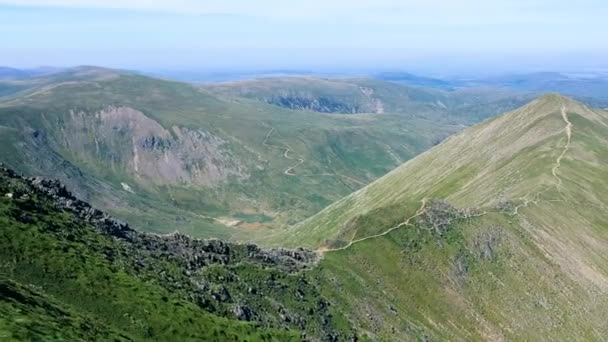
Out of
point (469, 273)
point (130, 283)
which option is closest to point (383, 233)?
point (469, 273)

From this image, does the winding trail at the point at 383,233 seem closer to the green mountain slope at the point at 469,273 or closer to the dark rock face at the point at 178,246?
the green mountain slope at the point at 469,273

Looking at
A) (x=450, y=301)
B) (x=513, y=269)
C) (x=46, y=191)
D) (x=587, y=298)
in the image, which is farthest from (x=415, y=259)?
(x=46, y=191)

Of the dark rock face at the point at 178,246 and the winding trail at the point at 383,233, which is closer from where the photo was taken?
the dark rock face at the point at 178,246

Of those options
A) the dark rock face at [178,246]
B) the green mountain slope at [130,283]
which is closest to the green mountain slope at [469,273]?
the dark rock face at [178,246]

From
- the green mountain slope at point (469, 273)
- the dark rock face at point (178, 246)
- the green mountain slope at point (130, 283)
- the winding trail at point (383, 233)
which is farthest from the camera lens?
the winding trail at point (383, 233)

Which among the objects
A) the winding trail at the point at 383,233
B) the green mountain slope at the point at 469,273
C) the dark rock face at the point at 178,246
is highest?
the dark rock face at the point at 178,246

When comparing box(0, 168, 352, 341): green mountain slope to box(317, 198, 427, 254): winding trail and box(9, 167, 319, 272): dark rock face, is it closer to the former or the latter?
box(9, 167, 319, 272): dark rock face

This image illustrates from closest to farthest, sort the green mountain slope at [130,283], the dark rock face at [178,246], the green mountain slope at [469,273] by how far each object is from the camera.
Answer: the green mountain slope at [130,283]
the dark rock face at [178,246]
the green mountain slope at [469,273]

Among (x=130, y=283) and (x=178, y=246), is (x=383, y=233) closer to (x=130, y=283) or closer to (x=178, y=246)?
(x=178, y=246)

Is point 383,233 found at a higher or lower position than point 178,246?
lower
